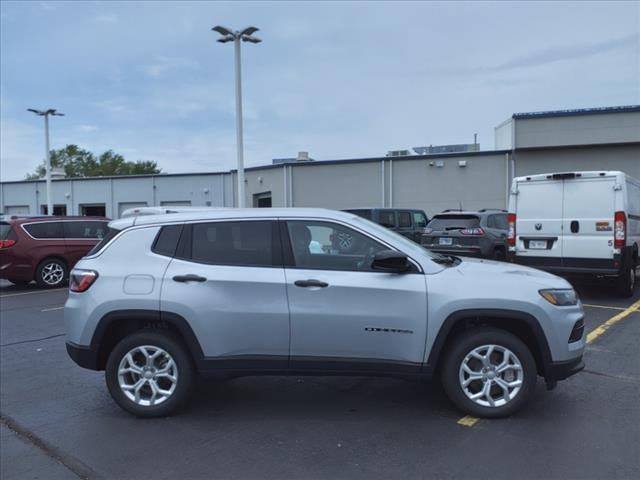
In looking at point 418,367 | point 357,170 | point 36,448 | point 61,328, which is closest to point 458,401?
point 418,367

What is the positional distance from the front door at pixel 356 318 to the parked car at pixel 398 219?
12.1 metres

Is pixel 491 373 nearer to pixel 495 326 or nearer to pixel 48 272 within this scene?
pixel 495 326

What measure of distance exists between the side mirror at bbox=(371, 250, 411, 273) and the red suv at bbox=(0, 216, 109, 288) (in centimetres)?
1034

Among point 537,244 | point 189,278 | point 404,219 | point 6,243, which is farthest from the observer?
point 404,219

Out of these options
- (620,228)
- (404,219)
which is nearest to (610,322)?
(620,228)

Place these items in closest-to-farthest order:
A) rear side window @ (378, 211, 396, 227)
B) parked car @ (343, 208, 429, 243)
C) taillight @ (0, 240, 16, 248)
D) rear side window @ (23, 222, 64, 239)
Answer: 1. taillight @ (0, 240, 16, 248)
2. rear side window @ (23, 222, 64, 239)
3. parked car @ (343, 208, 429, 243)
4. rear side window @ (378, 211, 396, 227)

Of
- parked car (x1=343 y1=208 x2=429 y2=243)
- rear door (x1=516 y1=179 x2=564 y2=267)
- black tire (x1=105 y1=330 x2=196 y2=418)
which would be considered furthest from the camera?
parked car (x1=343 y1=208 x2=429 y2=243)

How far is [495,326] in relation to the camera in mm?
4547

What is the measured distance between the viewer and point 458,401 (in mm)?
4430

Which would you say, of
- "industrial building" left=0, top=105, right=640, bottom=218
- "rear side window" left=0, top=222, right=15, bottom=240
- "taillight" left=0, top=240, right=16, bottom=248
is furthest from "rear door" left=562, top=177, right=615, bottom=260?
"industrial building" left=0, top=105, right=640, bottom=218

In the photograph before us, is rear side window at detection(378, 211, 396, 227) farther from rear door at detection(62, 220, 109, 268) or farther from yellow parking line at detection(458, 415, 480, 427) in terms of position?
yellow parking line at detection(458, 415, 480, 427)

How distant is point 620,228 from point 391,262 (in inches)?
261

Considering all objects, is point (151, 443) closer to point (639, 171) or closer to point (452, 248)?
point (452, 248)

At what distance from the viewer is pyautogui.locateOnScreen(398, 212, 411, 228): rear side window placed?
57.8 ft
